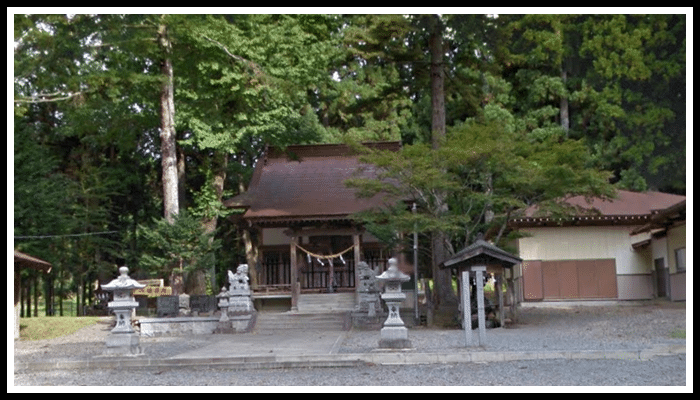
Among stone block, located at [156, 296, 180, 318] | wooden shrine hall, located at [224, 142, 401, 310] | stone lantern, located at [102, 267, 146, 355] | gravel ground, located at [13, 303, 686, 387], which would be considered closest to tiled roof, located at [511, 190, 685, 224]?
wooden shrine hall, located at [224, 142, 401, 310]

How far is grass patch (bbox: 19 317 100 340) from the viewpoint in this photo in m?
18.0

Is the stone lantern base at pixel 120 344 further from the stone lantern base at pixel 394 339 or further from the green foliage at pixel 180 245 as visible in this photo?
the green foliage at pixel 180 245

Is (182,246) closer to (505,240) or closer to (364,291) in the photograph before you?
(364,291)

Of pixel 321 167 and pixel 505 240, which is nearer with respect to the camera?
pixel 505 240

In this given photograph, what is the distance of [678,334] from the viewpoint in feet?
45.5

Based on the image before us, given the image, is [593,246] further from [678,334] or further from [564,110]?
[678,334]

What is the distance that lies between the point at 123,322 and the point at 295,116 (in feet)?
43.9

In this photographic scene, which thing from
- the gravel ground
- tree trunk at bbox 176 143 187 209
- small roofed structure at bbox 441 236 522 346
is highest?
tree trunk at bbox 176 143 187 209

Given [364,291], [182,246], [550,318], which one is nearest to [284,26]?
[182,246]

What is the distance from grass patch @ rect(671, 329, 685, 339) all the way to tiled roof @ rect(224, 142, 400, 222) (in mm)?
9358

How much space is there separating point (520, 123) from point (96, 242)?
16.1 metres

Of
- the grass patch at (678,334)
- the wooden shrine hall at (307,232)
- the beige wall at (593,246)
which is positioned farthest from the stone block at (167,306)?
the grass patch at (678,334)

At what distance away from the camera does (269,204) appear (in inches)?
914

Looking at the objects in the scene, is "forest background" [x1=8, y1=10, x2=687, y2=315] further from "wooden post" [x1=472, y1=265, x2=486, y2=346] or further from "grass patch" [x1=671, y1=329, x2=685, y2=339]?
"grass patch" [x1=671, y1=329, x2=685, y2=339]
